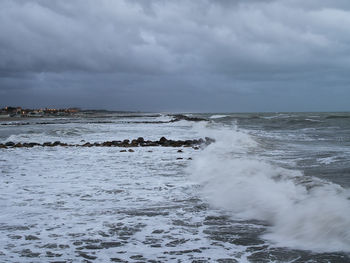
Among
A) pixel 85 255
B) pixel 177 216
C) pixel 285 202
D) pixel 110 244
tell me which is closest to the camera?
pixel 85 255

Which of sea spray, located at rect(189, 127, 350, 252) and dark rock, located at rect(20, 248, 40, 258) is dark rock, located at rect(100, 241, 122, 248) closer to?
dark rock, located at rect(20, 248, 40, 258)

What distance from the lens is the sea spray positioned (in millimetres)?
3727

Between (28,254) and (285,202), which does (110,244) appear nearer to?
(28,254)

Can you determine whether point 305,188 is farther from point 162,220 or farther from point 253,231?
point 162,220

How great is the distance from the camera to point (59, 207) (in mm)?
5008

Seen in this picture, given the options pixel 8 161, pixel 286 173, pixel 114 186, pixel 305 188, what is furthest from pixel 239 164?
pixel 8 161

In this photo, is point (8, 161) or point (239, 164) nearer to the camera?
point (239, 164)

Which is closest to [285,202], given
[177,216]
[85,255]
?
[177,216]

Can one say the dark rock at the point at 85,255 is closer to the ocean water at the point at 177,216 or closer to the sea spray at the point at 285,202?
the ocean water at the point at 177,216

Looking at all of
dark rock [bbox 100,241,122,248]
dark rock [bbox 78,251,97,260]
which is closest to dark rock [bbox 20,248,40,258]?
dark rock [bbox 78,251,97,260]

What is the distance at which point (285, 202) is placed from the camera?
495 cm

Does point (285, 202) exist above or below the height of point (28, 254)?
above

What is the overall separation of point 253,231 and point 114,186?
10.7 feet

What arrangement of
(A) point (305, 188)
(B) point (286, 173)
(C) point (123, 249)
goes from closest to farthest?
(C) point (123, 249) < (A) point (305, 188) < (B) point (286, 173)
